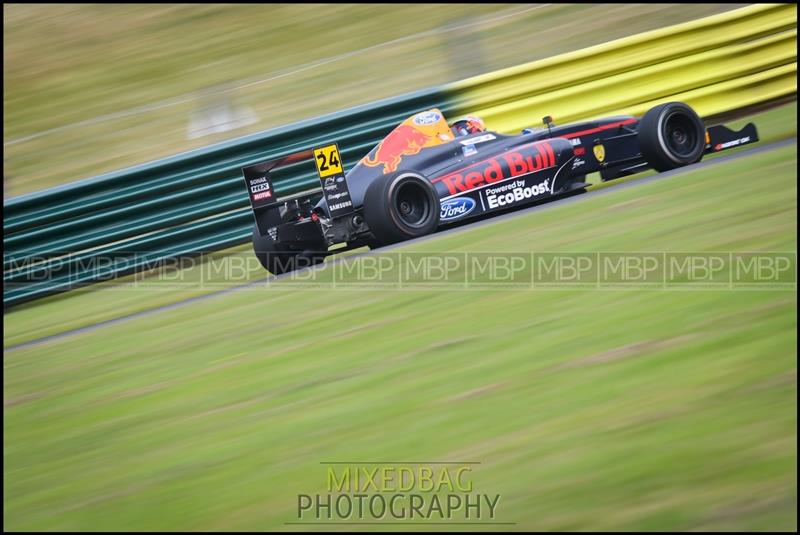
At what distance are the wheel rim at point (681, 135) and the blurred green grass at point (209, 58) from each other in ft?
17.9

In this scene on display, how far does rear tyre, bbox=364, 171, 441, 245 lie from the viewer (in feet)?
23.0

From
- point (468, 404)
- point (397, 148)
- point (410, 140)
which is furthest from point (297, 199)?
point (468, 404)

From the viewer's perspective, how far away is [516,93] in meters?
10.0

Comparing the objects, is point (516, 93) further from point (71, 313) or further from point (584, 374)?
point (584, 374)

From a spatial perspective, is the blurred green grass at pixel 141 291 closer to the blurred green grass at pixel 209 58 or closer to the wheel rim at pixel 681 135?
the wheel rim at pixel 681 135

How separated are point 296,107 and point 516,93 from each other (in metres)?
4.49

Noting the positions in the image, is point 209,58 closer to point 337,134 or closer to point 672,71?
point 337,134

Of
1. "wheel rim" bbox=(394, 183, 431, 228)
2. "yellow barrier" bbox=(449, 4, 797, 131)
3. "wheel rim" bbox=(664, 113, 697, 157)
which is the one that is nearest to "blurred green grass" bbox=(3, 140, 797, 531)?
"wheel rim" bbox=(394, 183, 431, 228)

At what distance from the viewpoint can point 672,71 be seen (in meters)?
10.3

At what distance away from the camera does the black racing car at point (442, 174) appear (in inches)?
281

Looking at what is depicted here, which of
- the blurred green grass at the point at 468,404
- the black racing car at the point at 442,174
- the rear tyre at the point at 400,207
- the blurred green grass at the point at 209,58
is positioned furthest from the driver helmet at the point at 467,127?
the blurred green grass at the point at 209,58

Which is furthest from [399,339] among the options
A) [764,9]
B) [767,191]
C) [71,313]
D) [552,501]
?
[764,9]

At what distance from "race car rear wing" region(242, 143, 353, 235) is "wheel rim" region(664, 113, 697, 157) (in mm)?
2976

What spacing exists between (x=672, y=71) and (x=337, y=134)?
3.87 metres
